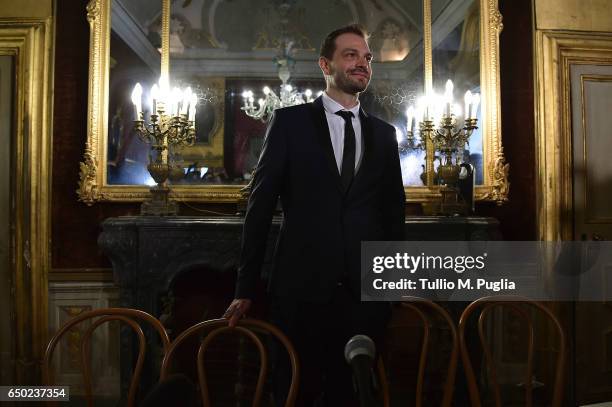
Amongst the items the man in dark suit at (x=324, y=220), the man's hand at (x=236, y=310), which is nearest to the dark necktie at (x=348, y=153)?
the man in dark suit at (x=324, y=220)

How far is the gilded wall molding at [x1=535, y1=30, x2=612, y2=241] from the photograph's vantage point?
2.80 meters

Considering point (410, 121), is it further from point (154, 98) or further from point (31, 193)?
point (31, 193)

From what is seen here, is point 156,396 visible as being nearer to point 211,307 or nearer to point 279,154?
point 279,154

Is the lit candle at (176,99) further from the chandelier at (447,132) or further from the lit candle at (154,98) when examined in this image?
the chandelier at (447,132)

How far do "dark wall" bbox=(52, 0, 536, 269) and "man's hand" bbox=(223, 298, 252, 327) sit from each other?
1.44 metres

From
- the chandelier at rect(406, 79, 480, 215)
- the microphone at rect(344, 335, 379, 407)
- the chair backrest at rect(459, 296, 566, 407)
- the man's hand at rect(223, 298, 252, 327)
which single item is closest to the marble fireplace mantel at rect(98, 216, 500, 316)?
the chandelier at rect(406, 79, 480, 215)

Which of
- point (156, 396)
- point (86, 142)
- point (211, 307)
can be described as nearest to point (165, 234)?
point (211, 307)

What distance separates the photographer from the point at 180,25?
2.73 m

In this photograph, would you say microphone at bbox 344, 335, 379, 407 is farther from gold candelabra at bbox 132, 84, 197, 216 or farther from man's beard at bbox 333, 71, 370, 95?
gold candelabra at bbox 132, 84, 197, 216

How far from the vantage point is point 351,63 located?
136 centimetres

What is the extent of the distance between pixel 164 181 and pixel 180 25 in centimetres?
100

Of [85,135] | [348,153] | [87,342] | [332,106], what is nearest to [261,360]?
[87,342]

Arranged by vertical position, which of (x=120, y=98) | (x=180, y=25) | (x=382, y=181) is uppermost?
(x=180, y=25)

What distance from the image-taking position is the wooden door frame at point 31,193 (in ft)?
8.77
